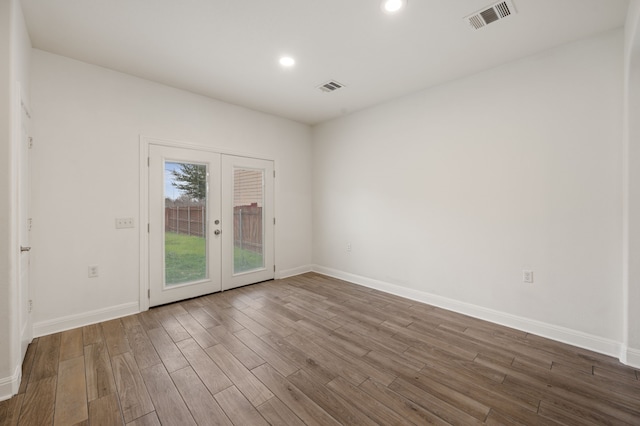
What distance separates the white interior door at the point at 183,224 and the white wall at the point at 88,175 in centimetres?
21

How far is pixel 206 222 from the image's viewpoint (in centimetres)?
392

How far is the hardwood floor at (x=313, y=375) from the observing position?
5.65 ft

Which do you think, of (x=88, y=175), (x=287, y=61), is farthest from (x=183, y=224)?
(x=287, y=61)

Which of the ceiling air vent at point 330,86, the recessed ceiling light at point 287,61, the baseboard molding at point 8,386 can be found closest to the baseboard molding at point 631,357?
the ceiling air vent at point 330,86

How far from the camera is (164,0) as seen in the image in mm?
2100

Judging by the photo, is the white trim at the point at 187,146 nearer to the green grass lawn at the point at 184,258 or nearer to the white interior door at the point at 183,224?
the white interior door at the point at 183,224

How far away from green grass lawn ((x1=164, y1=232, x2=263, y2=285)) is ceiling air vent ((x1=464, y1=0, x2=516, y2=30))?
157 inches

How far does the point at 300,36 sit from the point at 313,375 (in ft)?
9.75

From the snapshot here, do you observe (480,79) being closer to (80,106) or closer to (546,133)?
(546,133)

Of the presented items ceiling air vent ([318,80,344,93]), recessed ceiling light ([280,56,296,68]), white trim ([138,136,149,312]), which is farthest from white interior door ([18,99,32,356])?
ceiling air vent ([318,80,344,93])

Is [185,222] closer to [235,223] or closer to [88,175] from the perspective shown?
[235,223]

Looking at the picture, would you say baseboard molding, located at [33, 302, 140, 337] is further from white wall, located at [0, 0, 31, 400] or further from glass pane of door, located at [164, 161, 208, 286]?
white wall, located at [0, 0, 31, 400]

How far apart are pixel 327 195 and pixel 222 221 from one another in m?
1.95

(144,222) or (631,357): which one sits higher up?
(144,222)
